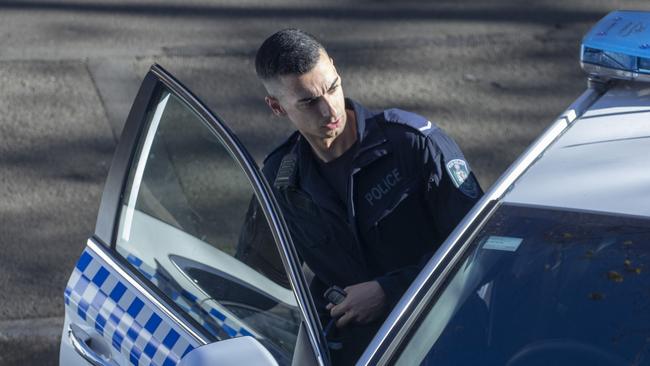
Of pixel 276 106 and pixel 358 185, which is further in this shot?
pixel 276 106

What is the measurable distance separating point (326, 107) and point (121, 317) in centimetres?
71

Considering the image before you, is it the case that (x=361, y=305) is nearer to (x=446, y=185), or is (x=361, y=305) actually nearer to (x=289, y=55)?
(x=446, y=185)

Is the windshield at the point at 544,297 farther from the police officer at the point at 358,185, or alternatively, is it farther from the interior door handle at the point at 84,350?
the interior door handle at the point at 84,350

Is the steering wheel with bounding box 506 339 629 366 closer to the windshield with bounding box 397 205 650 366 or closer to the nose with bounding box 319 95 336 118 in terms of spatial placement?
the windshield with bounding box 397 205 650 366

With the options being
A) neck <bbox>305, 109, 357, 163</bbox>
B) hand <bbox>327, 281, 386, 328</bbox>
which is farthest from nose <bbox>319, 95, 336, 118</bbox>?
hand <bbox>327, 281, 386, 328</bbox>

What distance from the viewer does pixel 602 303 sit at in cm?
198

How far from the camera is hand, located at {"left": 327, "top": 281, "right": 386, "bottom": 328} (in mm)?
2311

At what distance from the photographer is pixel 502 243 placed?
2.11 m

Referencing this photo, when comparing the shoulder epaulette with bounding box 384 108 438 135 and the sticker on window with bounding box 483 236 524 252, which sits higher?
the shoulder epaulette with bounding box 384 108 438 135

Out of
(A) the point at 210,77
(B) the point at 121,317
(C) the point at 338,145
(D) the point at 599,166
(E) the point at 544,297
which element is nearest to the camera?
(E) the point at 544,297

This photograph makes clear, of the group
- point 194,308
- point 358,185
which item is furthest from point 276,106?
point 194,308

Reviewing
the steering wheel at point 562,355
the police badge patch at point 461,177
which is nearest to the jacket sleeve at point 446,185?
the police badge patch at point 461,177

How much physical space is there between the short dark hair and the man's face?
0.05ft

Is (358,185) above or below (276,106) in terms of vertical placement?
below
